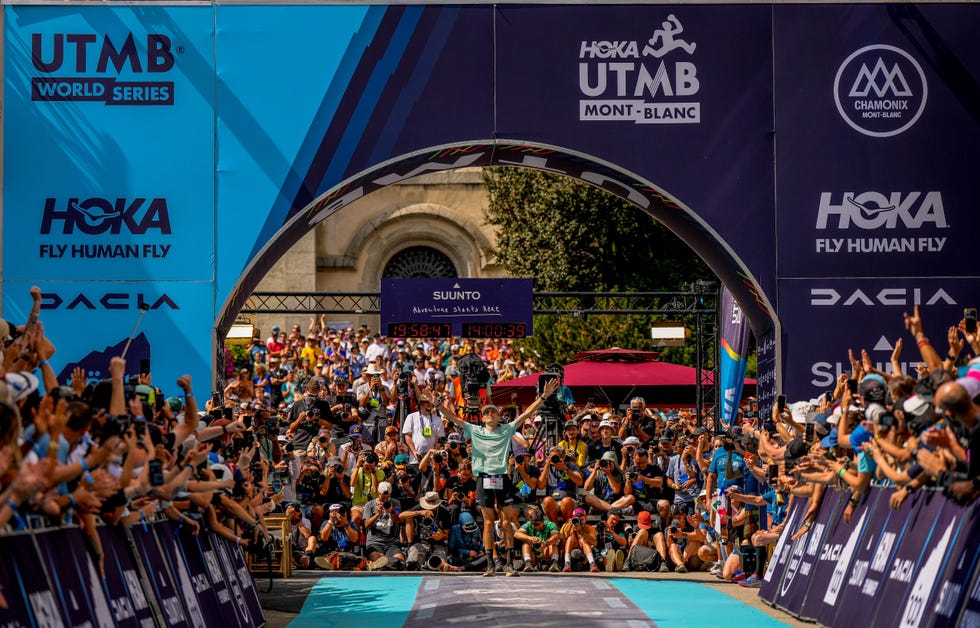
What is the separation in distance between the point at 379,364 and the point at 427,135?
11.2 metres

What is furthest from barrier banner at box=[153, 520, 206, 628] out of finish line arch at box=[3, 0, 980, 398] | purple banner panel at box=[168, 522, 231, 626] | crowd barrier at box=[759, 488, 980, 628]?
finish line arch at box=[3, 0, 980, 398]

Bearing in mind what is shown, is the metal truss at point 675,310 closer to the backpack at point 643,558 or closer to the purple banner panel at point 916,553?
the backpack at point 643,558

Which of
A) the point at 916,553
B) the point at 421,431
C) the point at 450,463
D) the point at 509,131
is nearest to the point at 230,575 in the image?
the point at 916,553

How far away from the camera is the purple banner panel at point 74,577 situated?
8.49 m

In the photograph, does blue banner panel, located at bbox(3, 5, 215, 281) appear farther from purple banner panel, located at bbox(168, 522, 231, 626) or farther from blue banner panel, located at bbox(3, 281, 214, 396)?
purple banner panel, located at bbox(168, 522, 231, 626)

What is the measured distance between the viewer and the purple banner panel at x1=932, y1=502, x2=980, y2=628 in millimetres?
9117

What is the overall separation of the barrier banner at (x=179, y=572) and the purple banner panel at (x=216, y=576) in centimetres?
49

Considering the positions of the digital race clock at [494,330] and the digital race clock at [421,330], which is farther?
the digital race clock at [494,330]

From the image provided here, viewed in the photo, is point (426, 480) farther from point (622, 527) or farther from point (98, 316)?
point (98, 316)

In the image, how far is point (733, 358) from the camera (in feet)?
72.2

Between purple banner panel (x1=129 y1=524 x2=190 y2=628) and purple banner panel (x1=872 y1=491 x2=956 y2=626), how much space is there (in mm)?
5212

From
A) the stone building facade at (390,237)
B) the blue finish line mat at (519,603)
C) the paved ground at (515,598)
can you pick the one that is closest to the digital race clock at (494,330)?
the paved ground at (515,598)

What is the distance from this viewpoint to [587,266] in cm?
4575

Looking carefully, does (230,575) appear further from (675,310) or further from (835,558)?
(675,310)
